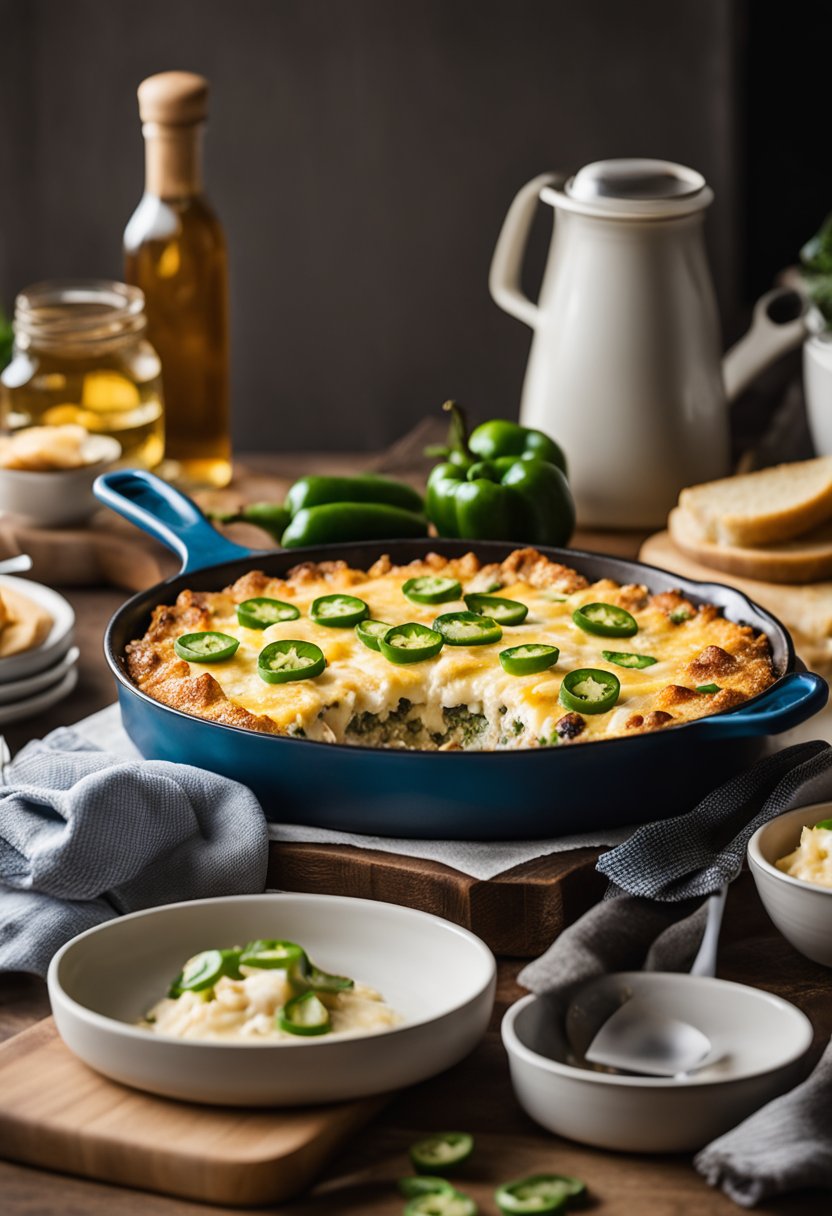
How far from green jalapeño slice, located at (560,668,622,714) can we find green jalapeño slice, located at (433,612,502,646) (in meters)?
0.19

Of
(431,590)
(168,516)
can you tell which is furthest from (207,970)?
(168,516)

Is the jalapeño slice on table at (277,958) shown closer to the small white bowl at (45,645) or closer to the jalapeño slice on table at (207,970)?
the jalapeño slice on table at (207,970)

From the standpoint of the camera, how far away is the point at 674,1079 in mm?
1744

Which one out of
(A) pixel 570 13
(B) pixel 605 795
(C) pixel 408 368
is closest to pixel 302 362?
(C) pixel 408 368

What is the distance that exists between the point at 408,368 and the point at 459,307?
333 millimetres

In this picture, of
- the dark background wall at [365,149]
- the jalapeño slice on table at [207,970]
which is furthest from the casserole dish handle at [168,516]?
the dark background wall at [365,149]

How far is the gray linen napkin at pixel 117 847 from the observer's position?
2.15 metres

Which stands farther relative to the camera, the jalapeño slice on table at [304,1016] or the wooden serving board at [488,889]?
the wooden serving board at [488,889]

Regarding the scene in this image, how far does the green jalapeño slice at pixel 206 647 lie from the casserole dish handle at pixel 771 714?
751mm

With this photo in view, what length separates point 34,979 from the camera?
83.9 inches

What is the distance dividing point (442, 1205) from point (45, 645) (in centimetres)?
159

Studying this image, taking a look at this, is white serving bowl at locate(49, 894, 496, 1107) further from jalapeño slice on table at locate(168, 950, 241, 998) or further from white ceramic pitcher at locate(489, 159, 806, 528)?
white ceramic pitcher at locate(489, 159, 806, 528)

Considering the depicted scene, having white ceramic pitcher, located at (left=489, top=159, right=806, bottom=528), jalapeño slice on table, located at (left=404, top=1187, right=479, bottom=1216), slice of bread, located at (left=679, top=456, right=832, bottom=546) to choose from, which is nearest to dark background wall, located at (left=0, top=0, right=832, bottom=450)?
white ceramic pitcher, located at (left=489, top=159, right=806, bottom=528)

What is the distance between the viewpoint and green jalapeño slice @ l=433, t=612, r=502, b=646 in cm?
260
